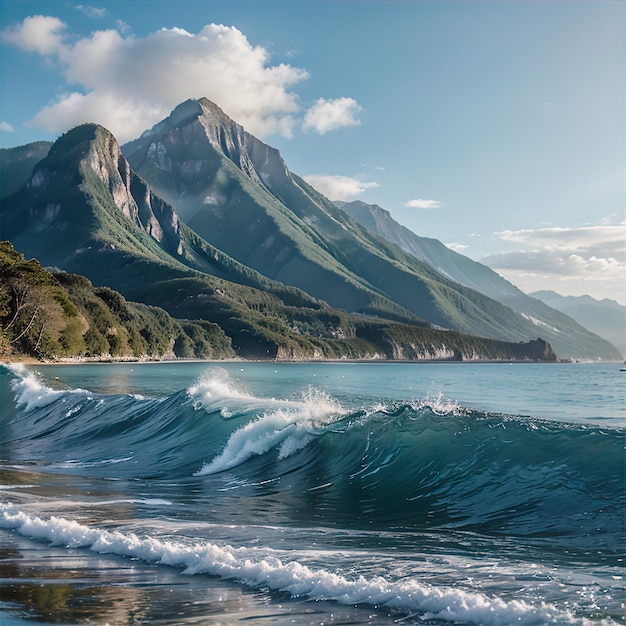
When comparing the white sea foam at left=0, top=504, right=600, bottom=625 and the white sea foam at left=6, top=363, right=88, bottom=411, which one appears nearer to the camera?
the white sea foam at left=0, top=504, right=600, bottom=625

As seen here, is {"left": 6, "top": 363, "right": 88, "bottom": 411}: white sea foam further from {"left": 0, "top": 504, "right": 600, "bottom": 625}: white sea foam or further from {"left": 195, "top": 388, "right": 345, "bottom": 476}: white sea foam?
{"left": 0, "top": 504, "right": 600, "bottom": 625}: white sea foam

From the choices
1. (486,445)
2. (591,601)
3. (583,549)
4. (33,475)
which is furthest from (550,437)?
(33,475)

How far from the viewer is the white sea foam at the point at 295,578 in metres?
9.71

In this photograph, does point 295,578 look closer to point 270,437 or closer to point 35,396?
point 270,437

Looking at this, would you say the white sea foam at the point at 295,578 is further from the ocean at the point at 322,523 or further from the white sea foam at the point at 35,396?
the white sea foam at the point at 35,396

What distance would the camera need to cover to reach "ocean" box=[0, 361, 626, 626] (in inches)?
403

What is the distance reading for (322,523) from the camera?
52.6 ft

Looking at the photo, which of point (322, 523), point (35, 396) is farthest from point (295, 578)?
point (35, 396)

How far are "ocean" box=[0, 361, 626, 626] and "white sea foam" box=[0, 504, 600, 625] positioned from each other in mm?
33

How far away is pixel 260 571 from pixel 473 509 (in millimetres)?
7479

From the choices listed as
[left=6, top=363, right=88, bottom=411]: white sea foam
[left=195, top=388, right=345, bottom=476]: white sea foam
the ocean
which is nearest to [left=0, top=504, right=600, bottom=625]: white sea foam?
the ocean

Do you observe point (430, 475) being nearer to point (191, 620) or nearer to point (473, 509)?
point (473, 509)

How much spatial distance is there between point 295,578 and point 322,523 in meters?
4.91

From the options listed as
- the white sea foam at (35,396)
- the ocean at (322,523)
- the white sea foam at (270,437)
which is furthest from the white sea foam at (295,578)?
the white sea foam at (35,396)
